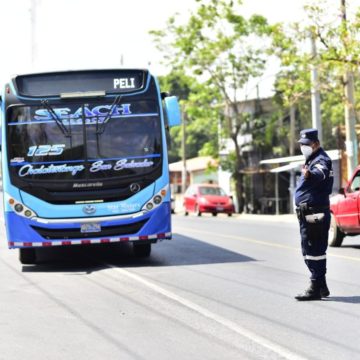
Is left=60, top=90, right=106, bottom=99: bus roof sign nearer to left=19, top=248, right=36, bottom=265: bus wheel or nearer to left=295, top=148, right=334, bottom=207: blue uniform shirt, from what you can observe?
left=19, top=248, right=36, bottom=265: bus wheel

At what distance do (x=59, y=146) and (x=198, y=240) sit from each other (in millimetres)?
6197

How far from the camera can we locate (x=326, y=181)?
8555mm

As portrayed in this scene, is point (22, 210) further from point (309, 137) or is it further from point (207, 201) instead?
point (207, 201)

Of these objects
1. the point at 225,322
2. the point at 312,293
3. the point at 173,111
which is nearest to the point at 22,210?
the point at 173,111

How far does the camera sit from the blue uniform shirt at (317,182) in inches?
334

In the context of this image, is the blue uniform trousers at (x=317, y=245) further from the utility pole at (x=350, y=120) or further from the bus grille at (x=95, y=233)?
the utility pole at (x=350, y=120)

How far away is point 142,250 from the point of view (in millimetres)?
13750

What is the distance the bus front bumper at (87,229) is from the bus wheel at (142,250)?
118cm

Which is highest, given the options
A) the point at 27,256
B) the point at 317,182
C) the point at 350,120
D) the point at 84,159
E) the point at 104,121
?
the point at 350,120

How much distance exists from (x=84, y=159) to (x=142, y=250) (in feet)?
7.37

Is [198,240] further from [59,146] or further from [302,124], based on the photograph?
[302,124]

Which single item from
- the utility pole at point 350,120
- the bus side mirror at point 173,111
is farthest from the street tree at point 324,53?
the bus side mirror at point 173,111

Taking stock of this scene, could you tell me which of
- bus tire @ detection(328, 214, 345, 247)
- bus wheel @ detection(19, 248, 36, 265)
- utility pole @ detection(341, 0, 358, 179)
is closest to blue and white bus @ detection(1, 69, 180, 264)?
bus wheel @ detection(19, 248, 36, 265)

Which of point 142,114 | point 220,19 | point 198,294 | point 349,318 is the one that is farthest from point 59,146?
point 220,19
